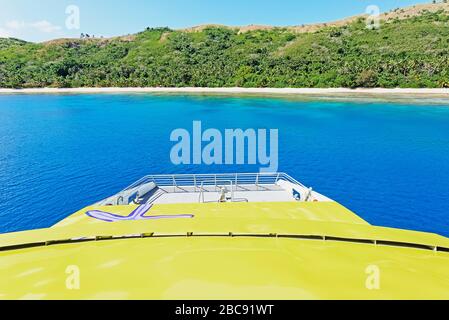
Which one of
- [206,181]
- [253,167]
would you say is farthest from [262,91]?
[206,181]

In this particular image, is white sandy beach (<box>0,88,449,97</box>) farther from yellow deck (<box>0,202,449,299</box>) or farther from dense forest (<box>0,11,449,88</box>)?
yellow deck (<box>0,202,449,299</box>)

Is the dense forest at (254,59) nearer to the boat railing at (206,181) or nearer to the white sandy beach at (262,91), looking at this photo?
the white sandy beach at (262,91)

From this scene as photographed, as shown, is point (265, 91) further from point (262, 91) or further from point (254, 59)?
point (254, 59)

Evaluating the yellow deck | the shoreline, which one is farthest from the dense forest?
the yellow deck

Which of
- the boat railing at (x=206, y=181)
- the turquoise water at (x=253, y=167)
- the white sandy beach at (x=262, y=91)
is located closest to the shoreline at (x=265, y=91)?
the white sandy beach at (x=262, y=91)

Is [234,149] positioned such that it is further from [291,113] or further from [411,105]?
[411,105]
